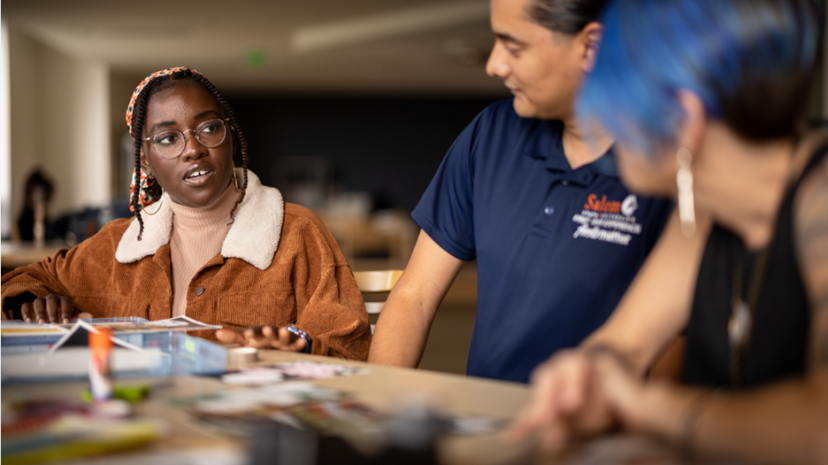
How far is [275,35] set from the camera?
8.10m

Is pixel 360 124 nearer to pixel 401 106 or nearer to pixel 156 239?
pixel 401 106

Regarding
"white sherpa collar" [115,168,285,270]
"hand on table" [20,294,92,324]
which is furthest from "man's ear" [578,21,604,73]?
"hand on table" [20,294,92,324]

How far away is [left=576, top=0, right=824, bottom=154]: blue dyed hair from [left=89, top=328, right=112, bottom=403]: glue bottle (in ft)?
2.26

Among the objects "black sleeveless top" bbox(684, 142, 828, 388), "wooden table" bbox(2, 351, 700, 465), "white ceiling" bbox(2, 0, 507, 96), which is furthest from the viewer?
"white ceiling" bbox(2, 0, 507, 96)

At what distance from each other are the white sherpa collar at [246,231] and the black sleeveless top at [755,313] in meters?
0.98

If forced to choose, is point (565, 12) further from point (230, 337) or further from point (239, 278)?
point (239, 278)

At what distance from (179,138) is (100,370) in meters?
0.84

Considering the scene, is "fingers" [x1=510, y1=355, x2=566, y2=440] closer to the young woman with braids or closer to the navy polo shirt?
the navy polo shirt

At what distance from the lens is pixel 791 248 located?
0.75 metres

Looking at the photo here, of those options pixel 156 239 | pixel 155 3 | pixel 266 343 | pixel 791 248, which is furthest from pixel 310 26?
pixel 791 248

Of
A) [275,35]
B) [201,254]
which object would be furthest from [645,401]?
[275,35]

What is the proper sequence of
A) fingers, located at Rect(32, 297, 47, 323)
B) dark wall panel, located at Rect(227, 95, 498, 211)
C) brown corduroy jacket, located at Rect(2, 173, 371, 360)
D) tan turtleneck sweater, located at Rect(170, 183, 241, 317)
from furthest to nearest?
dark wall panel, located at Rect(227, 95, 498, 211) → tan turtleneck sweater, located at Rect(170, 183, 241, 317) → brown corduroy jacket, located at Rect(2, 173, 371, 360) → fingers, located at Rect(32, 297, 47, 323)

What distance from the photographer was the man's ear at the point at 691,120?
726mm

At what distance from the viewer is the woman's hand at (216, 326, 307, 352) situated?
1210mm
